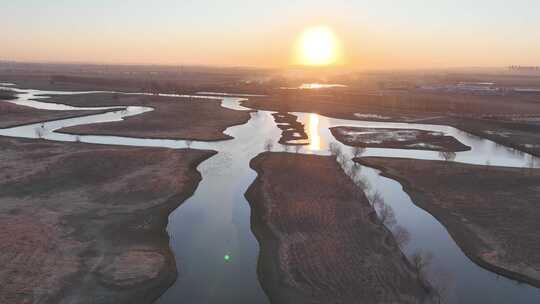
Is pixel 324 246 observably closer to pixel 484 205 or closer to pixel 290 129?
pixel 484 205

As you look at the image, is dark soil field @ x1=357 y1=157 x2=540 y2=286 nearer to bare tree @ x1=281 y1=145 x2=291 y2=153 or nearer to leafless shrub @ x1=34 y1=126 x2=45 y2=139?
bare tree @ x1=281 y1=145 x2=291 y2=153

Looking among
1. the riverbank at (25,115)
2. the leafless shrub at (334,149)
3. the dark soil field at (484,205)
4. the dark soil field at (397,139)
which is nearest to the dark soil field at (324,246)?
the dark soil field at (484,205)

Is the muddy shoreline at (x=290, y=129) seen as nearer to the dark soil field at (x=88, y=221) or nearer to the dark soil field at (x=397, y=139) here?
the dark soil field at (x=397, y=139)

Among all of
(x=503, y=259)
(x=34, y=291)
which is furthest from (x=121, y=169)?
(x=503, y=259)

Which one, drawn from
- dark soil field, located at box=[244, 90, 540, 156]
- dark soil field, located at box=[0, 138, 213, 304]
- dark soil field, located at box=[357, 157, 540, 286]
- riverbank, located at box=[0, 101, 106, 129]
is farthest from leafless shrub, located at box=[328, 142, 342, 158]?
riverbank, located at box=[0, 101, 106, 129]

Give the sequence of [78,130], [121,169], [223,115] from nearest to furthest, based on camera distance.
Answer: [121,169] → [78,130] → [223,115]

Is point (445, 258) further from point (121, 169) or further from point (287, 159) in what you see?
point (121, 169)
